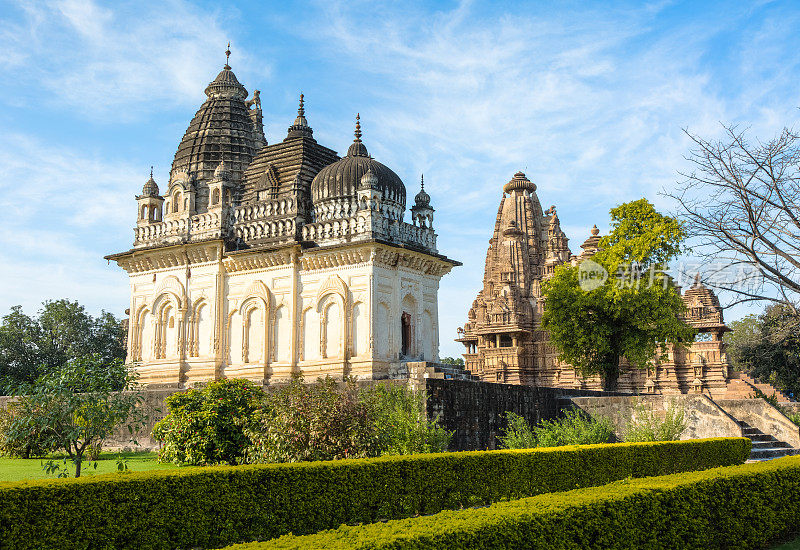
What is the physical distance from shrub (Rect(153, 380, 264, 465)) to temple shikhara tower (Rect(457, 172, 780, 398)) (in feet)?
66.6

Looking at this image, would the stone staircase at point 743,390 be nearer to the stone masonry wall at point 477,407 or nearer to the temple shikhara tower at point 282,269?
the stone masonry wall at point 477,407

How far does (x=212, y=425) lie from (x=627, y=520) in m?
11.1

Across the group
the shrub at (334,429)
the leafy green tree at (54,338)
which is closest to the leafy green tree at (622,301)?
the shrub at (334,429)

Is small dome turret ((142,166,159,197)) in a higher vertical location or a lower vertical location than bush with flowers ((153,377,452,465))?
higher

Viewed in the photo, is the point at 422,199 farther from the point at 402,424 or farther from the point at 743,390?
the point at 743,390

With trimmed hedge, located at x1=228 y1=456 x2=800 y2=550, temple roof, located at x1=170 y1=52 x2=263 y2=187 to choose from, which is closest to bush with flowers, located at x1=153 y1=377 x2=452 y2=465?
trimmed hedge, located at x1=228 y1=456 x2=800 y2=550

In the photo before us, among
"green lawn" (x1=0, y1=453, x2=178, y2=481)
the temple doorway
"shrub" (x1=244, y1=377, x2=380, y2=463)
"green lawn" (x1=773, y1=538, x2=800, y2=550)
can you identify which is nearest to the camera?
"green lawn" (x1=773, y1=538, x2=800, y2=550)

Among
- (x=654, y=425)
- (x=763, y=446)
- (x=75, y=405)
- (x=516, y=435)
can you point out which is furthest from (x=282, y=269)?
(x=763, y=446)

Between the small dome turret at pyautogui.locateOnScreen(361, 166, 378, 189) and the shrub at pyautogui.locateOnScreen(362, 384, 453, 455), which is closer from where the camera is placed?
the shrub at pyautogui.locateOnScreen(362, 384, 453, 455)

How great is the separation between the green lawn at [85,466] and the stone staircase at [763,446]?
598 inches

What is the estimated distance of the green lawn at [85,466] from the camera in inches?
620

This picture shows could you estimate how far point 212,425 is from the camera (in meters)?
17.5

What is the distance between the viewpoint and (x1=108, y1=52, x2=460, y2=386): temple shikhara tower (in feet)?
74.2

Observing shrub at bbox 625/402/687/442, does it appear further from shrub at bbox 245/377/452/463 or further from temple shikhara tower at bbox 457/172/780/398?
temple shikhara tower at bbox 457/172/780/398
